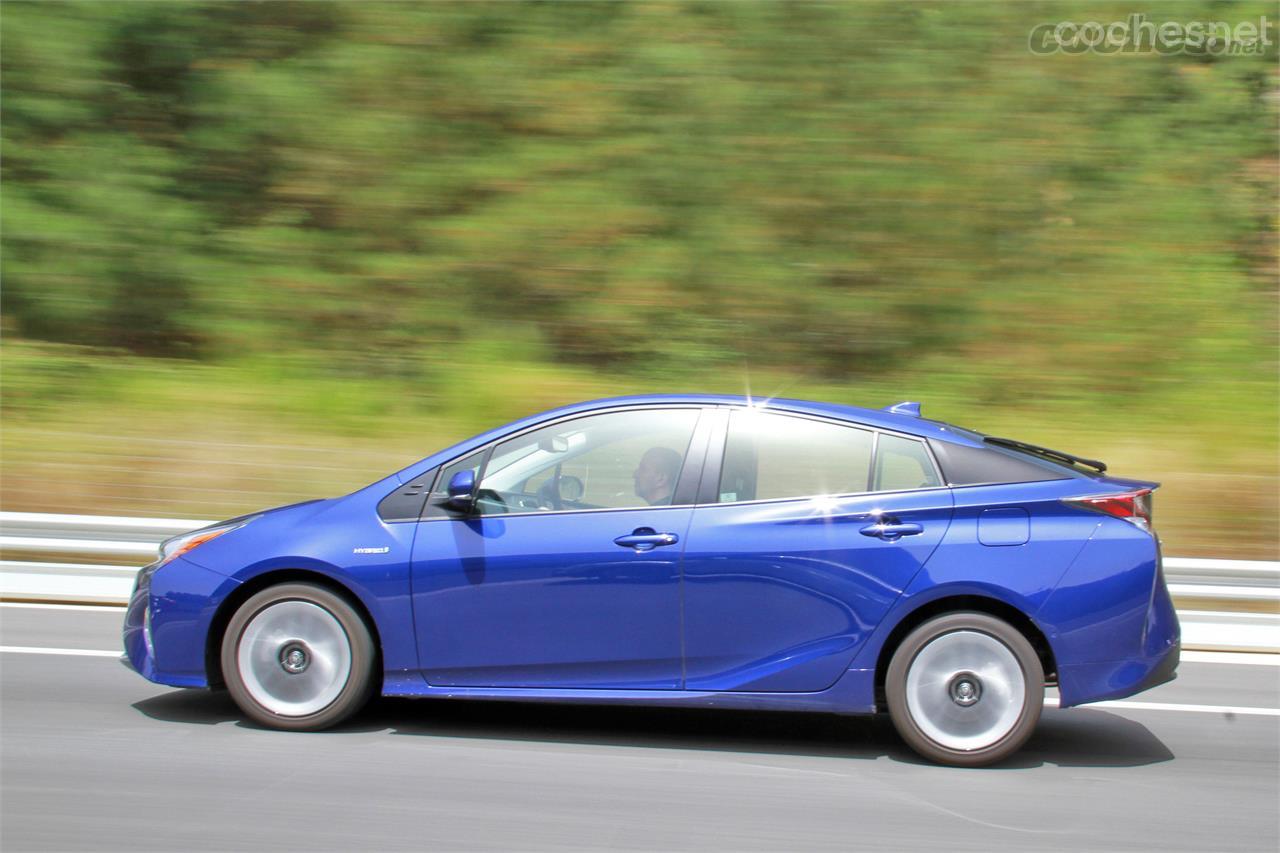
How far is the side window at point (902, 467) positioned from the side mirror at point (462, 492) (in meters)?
1.62

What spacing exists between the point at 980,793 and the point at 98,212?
11.1m

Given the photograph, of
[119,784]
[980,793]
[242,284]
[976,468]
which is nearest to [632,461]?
[976,468]

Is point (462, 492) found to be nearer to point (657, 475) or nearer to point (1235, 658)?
point (657, 475)

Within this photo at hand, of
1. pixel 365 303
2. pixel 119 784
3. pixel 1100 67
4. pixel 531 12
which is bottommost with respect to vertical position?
pixel 119 784

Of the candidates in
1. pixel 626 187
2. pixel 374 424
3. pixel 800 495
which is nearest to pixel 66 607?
pixel 374 424

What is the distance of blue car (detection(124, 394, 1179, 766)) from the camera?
5086mm

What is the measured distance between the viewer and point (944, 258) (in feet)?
40.3

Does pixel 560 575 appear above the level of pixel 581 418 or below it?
below

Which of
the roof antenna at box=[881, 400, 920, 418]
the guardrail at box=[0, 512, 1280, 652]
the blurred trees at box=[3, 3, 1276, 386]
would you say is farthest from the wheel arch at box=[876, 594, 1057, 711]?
the blurred trees at box=[3, 3, 1276, 386]

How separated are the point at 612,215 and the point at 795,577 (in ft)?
25.9

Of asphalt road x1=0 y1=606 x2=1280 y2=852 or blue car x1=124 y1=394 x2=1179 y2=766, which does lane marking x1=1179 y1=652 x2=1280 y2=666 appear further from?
blue car x1=124 y1=394 x2=1179 y2=766

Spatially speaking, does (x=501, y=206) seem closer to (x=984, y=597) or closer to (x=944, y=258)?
(x=944, y=258)

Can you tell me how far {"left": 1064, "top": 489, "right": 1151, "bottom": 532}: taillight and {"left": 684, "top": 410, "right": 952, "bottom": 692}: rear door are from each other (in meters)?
0.53

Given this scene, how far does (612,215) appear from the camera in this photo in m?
12.5
